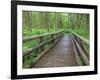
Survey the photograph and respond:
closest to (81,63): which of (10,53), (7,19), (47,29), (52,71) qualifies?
(52,71)

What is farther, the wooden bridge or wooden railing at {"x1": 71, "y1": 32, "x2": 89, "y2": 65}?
wooden railing at {"x1": 71, "y1": 32, "x2": 89, "y2": 65}

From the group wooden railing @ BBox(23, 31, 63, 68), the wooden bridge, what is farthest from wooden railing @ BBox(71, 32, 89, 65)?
wooden railing @ BBox(23, 31, 63, 68)

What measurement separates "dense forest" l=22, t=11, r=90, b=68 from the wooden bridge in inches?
1.6

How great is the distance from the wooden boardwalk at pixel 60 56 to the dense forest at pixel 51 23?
0.31 feet

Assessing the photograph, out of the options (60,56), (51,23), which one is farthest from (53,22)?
(60,56)

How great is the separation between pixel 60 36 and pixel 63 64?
0.29m

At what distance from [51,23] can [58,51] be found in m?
0.29

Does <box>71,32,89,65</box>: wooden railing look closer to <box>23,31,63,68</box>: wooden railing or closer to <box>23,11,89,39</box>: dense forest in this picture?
<box>23,11,89,39</box>: dense forest

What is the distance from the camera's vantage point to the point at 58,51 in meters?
2.15

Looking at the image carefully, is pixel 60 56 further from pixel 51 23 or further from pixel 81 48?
pixel 51 23

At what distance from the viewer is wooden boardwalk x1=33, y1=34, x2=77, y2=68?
2.11 metres

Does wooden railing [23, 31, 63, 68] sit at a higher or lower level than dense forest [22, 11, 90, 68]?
lower

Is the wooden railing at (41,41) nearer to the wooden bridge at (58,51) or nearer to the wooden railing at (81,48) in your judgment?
the wooden bridge at (58,51)

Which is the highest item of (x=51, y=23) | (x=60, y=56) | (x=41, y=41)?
(x=51, y=23)
